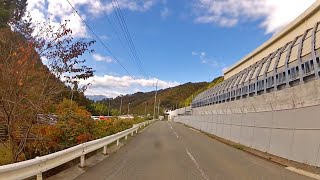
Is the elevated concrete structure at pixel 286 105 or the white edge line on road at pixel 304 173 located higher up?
the elevated concrete structure at pixel 286 105

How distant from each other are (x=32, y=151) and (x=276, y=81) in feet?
63.3

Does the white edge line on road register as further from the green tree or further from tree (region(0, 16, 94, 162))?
the green tree

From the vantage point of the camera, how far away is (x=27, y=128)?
10.9 metres

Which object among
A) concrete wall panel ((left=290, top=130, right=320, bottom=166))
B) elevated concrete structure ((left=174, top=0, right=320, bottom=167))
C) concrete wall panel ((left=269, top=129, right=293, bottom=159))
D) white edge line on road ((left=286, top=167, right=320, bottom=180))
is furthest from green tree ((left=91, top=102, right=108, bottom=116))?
white edge line on road ((left=286, top=167, right=320, bottom=180))

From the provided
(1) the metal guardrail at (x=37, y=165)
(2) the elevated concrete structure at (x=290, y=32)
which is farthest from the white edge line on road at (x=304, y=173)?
(2) the elevated concrete structure at (x=290, y=32)

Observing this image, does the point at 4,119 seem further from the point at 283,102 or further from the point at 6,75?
the point at 283,102

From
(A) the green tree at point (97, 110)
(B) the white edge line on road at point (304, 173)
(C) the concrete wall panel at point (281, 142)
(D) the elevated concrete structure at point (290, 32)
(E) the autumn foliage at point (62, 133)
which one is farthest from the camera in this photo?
(A) the green tree at point (97, 110)

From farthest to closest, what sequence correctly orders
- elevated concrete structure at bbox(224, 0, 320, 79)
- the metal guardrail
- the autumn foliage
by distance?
elevated concrete structure at bbox(224, 0, 320, 79) → the autumn foliage → the metal guardrail

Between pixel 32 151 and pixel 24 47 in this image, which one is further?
pixel 32 151

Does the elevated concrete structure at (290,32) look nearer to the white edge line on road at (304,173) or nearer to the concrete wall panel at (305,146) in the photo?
the concrete wall panel at (305,146)

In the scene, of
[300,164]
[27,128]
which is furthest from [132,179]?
[300,164]

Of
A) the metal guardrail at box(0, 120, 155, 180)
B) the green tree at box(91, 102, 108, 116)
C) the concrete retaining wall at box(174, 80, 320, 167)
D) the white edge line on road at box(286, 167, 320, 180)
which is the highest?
the green tree at box(91, 102, 108, 116)

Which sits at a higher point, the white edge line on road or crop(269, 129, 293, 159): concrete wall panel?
crop(269, 129, 293, 159): concrete wall panel

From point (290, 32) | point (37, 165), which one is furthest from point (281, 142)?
point (290, 32)
